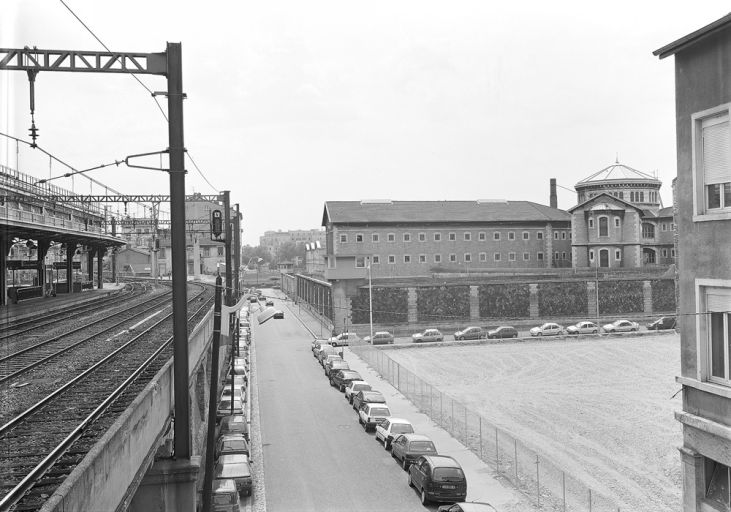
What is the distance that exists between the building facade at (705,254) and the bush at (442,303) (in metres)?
49.9

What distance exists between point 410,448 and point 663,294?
5591 centimetres

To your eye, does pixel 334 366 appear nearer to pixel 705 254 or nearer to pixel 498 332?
pixel 498 332

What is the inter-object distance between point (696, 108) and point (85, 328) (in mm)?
23620

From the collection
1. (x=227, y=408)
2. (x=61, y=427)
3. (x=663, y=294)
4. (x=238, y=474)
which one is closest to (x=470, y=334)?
(x=663, y=294)

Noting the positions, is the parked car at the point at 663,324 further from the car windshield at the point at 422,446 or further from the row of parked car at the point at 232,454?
the car windshield at the point at 422,446

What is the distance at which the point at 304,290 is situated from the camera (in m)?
90.9

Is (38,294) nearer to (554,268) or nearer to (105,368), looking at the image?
(105,368)

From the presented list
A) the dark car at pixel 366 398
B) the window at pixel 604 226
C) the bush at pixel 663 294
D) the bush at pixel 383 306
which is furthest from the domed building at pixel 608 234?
the dark car at pixel 366 398

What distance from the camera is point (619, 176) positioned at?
9069 cm

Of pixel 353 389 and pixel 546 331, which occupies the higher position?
pixel 546 331

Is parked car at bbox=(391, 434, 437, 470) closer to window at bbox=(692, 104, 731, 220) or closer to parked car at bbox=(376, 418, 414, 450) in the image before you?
parked car at bbox=(376, 418, 414, 450)

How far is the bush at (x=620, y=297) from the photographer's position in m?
68.2

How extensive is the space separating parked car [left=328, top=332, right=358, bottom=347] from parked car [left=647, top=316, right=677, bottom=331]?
28.5 m

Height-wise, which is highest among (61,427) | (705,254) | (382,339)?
(705,254)
